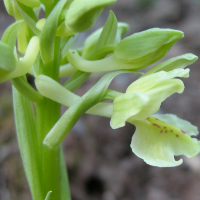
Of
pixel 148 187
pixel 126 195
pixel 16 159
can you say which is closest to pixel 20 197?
pixel 16 159

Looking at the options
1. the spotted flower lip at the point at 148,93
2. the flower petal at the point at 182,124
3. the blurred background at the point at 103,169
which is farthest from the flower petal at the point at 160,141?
the blurred background at the point at 103,169

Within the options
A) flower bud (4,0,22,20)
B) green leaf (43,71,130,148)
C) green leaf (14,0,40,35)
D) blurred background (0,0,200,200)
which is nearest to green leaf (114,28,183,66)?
green leaf (43,71,130,148)

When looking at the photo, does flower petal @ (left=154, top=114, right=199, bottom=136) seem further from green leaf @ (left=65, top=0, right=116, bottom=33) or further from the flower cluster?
green leaf @ (left=65, top=0, right=116, bottom=33)

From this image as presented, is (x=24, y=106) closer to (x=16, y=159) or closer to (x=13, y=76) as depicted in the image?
(x=13, y=76)

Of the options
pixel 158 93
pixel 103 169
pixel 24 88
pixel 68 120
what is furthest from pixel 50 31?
pixel 103 169

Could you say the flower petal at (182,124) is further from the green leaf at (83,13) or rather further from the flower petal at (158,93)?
the green leaf at (83,13)

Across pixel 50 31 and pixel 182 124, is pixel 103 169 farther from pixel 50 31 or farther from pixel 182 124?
pixel 50 31
